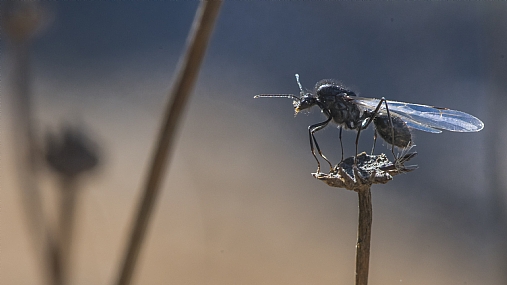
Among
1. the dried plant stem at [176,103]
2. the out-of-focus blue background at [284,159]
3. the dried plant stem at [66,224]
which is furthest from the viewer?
the out-of-focus blue background at [284,159]

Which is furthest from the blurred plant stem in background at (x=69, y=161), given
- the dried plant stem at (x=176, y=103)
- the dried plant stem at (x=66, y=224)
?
the dried plant stem at (x=176, y=103)

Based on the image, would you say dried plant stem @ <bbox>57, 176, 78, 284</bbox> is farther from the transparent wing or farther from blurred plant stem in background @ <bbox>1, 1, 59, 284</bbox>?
the transparent wing

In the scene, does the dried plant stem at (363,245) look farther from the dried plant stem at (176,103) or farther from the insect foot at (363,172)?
the dried plant stem at (176,103)

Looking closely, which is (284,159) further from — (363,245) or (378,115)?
(363,245)

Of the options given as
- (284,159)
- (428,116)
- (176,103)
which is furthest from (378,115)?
(284,159)

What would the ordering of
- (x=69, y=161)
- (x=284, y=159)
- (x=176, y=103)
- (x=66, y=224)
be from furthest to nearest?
1. (x=284, y=159)
2. (x=69, y=161)
3. (x=66, y=224)
4. (x=176, y=103)

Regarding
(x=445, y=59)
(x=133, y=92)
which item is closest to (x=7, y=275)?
(x=133, y=92)

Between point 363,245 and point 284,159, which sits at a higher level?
point 284,159
